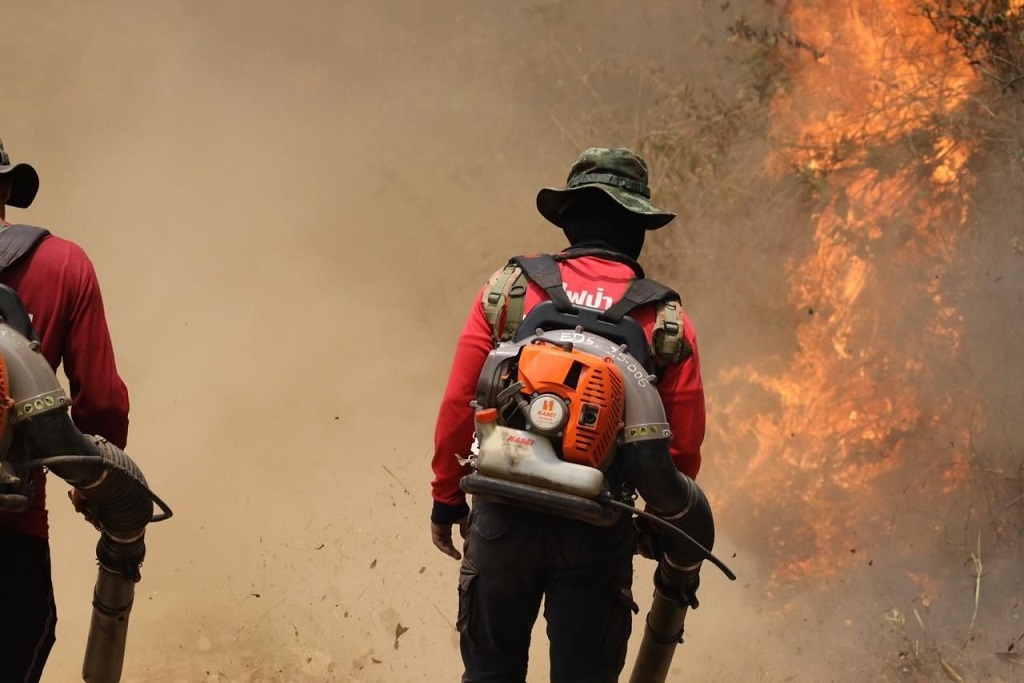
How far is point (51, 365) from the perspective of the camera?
3830 millimetres

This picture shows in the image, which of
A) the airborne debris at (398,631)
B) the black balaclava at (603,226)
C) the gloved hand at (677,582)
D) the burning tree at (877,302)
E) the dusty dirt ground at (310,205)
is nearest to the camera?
the black balaclava at (603,226)

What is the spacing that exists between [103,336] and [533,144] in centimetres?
336

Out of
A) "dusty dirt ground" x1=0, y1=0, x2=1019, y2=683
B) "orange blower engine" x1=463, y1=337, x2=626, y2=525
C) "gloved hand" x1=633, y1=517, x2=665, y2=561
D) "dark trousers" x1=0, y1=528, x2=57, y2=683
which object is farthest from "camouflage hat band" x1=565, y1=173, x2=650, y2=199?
"dusty dirt ground" x1=0, y1=0, x2=1019, y2=683

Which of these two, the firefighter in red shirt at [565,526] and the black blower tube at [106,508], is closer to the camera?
the black blower tube at [106,508]

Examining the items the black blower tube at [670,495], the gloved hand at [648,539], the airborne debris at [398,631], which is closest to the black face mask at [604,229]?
the black blower tube at [670,495]

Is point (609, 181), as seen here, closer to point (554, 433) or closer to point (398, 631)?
point (554, 433)

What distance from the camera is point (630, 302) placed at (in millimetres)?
3938

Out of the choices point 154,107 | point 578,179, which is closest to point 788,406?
point 578,179

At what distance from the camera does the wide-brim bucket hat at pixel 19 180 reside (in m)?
4.09

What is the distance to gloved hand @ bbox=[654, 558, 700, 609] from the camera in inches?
174

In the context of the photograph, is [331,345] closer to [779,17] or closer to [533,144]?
[533,144]

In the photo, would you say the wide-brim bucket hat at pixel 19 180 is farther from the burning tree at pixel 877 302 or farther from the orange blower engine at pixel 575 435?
the burning tree at pixel 877 302

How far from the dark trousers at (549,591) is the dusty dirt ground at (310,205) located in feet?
7.92

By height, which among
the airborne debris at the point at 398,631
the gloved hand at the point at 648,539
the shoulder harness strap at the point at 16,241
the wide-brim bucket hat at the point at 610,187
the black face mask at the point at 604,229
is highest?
the wide-brim bucket hat at the point at 610,187
